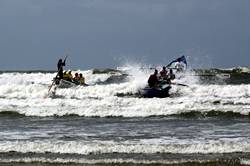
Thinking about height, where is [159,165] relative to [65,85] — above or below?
below

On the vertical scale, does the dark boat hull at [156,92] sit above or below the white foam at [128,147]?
above

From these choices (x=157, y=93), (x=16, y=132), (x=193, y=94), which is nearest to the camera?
(x=16, y=132)

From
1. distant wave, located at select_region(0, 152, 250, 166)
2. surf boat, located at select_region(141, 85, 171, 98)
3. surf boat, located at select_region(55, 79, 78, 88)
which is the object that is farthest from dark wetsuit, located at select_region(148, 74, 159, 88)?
distant wave, located at select_region(0, 152, 250, 166)

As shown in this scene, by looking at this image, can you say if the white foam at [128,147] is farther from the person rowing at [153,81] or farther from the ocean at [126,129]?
the person rowing at [153,81]

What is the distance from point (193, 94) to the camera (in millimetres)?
35344

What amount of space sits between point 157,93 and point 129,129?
11.5m

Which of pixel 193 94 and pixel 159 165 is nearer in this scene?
pixel 159 165

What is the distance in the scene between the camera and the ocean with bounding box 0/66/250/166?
13312 millimetres

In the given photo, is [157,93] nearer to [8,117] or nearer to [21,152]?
[8,117]

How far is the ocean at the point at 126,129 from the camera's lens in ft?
43.7

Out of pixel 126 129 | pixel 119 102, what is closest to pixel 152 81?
pixel 119 102

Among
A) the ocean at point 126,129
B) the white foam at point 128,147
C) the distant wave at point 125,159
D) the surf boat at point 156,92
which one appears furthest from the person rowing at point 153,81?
the distant wave at point 125,159

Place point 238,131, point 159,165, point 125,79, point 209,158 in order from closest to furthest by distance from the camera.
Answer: point 159,165 → point 209,158 → point 238,131 → point 125,79

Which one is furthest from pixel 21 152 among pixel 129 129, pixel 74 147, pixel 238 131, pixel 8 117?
pixel 8 117
